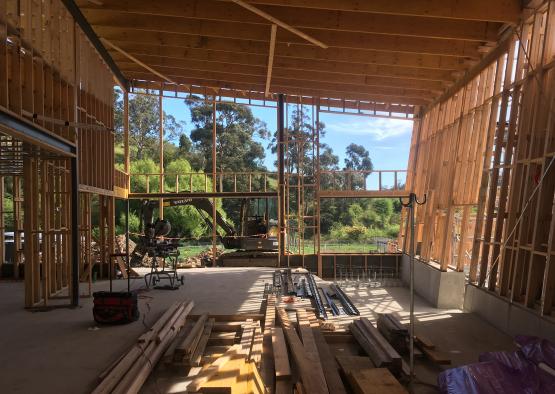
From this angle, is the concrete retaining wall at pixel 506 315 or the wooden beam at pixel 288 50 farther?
the wooden beam at pixel 288 50

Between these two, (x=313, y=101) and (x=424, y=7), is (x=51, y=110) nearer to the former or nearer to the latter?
(x=424, y=7)

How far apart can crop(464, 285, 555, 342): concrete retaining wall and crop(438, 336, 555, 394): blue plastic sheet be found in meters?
1.39

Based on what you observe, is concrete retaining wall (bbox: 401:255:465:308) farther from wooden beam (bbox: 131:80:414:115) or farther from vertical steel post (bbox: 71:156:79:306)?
vertical steel post (bbox: 71:156:79:306)

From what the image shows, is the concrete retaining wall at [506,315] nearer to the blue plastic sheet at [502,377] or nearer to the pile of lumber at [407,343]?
the blue plastic sheet at [502,377]

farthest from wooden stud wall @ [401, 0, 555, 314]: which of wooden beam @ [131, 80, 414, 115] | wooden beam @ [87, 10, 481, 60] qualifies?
wooden beam @ [131, 80, 414, 115]

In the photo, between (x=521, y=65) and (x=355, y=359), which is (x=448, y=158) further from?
(x=355, y=359)

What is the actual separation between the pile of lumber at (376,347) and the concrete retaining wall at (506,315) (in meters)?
2.26

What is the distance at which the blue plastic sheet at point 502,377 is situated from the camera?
380 centimetres

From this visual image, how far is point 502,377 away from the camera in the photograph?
395 cm

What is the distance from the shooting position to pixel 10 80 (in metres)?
5.55

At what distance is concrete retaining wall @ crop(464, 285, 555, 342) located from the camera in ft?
18.8

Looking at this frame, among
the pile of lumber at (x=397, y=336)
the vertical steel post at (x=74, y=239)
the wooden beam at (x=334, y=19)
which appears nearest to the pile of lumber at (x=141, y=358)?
the vertical steel post at (x=74, y=239)

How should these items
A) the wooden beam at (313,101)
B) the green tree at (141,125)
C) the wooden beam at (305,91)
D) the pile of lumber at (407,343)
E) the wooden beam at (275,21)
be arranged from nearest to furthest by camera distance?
the pile of lumber at (407,343) < the wooden beam at (275,21) < the wooden beam at (305,91) < the wooden beam at (313,101) < the green tree at (141,125)

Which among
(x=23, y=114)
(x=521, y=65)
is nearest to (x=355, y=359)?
(x=23, y=114)
